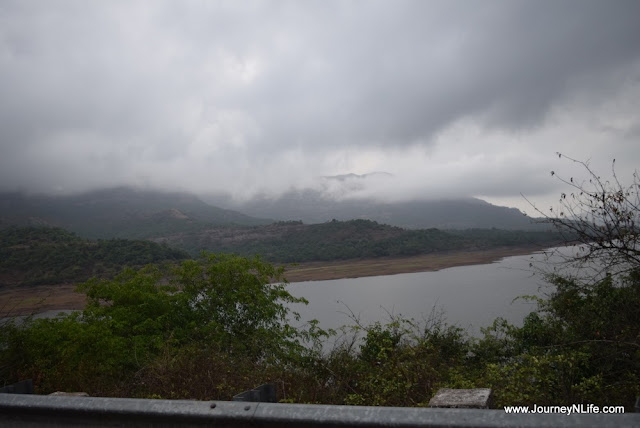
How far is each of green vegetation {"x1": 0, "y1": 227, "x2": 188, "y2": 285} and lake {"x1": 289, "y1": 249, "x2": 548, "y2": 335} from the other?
604 inches

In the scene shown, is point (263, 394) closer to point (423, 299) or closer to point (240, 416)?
point (240, 416)

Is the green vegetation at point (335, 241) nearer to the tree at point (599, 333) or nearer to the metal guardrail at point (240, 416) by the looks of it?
the tree at point (599, 333)

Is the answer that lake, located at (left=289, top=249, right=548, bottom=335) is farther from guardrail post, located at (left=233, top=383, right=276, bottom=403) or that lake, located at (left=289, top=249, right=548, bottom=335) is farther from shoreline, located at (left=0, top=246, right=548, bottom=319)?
guardrail post, located at (left=233, top=383, right=276, bottom=403)

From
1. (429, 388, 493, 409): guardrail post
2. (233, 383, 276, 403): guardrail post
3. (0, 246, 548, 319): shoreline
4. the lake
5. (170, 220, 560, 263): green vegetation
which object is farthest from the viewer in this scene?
(170, 220, 560, 263): green vegetation

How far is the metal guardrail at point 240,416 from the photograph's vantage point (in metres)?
1.82

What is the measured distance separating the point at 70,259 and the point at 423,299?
116ft

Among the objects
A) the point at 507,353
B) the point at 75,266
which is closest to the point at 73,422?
the point at 507,353

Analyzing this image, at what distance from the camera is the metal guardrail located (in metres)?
1.82

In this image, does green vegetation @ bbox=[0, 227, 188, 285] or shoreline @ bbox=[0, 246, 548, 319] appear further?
green vegetation @ bbox=[0, 227, 188, 285]

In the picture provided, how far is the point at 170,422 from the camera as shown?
2.36 m

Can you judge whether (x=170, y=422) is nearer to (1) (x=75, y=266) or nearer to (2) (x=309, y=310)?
(2) (x=309, y=310)

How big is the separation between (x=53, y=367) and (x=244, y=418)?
6.55 meters

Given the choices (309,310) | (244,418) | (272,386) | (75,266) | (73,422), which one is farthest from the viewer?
(75,266)

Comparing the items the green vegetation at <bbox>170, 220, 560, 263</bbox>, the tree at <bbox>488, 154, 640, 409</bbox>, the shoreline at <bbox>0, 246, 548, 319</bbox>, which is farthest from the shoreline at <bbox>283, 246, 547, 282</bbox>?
the tree at <bbox>488, 154, 640, 409</bbox>
